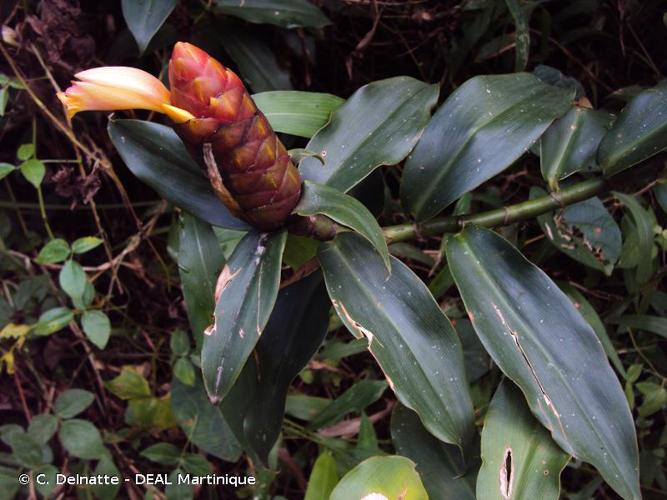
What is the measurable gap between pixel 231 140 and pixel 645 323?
2.66ft

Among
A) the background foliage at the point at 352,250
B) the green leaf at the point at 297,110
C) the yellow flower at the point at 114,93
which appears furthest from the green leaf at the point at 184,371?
the yellow flower at the point at 114,93

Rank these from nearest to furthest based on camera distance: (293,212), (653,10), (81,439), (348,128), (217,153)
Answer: (217,153) < (293,212) < (348,128) < (81,439) < (653,10)

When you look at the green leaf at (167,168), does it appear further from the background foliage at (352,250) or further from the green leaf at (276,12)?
the green leaf at (276,12)

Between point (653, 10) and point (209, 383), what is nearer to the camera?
point (209, 383)

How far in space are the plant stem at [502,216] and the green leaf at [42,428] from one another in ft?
2.30

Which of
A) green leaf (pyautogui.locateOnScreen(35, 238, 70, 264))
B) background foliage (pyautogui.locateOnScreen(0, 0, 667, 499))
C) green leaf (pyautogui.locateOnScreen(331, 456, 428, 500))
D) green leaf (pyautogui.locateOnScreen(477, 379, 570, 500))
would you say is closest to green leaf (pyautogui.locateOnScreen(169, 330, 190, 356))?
background foliage (pyautogui.locateOnScreen(0, 0, 667, 499))

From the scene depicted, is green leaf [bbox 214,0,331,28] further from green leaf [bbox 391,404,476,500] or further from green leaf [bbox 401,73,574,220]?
green leaf [bbox 391,404,476,500]

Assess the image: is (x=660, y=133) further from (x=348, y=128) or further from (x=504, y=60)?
(x=504, y=60)

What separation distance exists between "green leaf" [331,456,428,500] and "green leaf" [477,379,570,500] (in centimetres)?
9

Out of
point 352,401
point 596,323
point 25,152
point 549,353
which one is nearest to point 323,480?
point 352,401

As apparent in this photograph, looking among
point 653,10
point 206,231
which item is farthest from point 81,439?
point 653,10

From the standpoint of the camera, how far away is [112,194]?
1284 millimetres

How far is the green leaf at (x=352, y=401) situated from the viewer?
3.40 ft

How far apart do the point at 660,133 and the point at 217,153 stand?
59 cm
